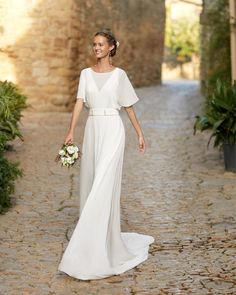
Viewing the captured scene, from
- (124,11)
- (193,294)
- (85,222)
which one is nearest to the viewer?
(193,294)

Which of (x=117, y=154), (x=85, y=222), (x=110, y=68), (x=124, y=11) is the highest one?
(x=124, y=11)

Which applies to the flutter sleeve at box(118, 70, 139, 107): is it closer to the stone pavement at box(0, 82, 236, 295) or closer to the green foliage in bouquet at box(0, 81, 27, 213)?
the stone pavement at box(0, 82, 236, 295)

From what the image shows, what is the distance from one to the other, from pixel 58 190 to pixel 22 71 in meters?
6.56

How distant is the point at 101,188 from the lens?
428cm

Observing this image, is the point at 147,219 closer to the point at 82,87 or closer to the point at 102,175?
the point at 102,175

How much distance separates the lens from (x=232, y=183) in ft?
23.3

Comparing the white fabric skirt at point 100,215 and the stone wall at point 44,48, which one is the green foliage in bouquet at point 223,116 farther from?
the stone wall at point 44,48

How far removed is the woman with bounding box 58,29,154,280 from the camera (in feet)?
13.6

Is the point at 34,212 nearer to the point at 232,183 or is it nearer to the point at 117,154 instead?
the point at 117,154

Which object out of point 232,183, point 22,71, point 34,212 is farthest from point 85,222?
point 22,71

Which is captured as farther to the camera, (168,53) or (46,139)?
(168,53)

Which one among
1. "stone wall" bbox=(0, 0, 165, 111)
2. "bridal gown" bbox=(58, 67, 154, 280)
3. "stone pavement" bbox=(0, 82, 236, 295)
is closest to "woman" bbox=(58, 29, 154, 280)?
"bridal gown" bbox=(58, 67, 154, 280)

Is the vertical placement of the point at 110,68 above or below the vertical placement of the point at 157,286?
above

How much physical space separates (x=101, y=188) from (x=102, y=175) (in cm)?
9
